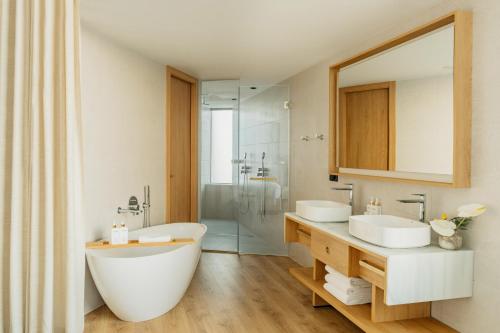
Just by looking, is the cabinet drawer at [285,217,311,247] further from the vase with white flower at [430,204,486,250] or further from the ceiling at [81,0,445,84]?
the ceiling at [81,0,445,84]

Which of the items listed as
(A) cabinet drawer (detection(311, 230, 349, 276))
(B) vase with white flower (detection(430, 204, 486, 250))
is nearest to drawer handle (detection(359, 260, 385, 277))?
(A) cabinet drawer (detection(311, 230, 349, 276))

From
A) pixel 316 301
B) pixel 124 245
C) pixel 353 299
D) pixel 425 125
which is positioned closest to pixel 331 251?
pixel 353 299

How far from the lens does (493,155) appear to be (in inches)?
79.6

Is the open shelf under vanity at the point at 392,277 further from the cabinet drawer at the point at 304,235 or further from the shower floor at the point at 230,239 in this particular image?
the shower floor at the point at 230,239

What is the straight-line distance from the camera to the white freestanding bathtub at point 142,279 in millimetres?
2674

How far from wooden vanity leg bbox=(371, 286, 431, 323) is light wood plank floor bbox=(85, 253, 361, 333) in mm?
570

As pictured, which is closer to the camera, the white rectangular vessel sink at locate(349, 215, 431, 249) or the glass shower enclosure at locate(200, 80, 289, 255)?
the white rectangular vessel sink at locate(349, 215, 431, 249)

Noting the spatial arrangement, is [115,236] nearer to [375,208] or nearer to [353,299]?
[353,299]

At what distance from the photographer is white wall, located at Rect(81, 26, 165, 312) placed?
304cm

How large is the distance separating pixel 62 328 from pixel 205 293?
5.46 feet

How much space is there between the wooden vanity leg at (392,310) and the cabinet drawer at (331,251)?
0.76 feet

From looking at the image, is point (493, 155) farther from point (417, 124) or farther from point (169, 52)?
point (169, 52)

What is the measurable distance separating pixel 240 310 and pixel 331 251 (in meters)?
1.02

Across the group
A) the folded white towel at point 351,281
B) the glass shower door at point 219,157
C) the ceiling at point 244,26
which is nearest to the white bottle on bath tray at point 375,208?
the folded white towel at point 351,281
